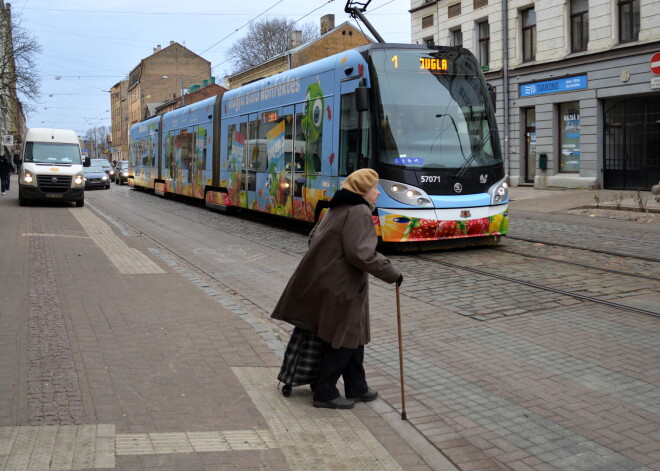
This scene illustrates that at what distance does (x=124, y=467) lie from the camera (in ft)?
12.8

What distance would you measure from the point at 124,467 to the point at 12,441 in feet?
2.44

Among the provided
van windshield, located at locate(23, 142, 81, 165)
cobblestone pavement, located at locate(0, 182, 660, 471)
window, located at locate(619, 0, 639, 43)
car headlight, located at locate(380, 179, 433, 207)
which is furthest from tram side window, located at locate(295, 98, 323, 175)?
window, located at locate(619, 0, 639, 43)

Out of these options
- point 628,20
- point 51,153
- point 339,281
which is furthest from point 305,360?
point 628,20

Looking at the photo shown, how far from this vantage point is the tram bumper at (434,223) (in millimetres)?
11430

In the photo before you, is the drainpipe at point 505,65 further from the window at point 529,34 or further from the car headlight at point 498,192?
the car headlight at point 498,192

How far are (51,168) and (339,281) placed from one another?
68.2ft


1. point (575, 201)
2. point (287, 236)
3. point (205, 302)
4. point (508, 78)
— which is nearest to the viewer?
point (205, 302)

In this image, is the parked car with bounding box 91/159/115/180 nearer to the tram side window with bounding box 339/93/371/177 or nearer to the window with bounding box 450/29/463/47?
the window with bounding box 450/29/463/47

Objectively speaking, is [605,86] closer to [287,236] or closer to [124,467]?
[287,236]

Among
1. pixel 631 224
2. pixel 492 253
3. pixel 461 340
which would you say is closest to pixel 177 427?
pixel 461 340

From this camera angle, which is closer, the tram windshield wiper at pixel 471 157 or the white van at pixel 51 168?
the tram windshield wiper at pixel 471 157

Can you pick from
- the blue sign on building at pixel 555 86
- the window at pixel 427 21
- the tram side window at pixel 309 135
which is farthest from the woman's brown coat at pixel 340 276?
the window at pixel 427 21

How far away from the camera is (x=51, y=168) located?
77.2 feet

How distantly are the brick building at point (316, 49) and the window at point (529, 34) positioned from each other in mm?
28559
